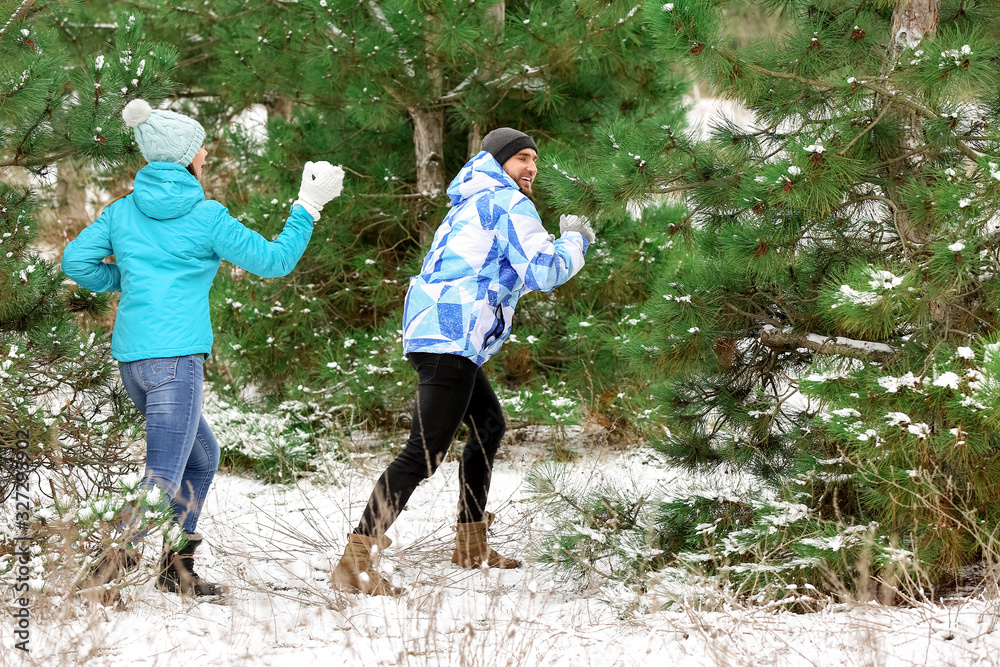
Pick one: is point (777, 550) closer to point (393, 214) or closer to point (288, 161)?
point (393, 214)

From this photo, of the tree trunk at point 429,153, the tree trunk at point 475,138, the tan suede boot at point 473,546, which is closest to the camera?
the tan suede boot at point 473,546

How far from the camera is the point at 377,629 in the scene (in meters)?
2.64

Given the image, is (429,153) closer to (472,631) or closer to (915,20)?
(915,20)

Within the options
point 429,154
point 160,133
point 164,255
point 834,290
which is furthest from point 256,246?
point 429,154

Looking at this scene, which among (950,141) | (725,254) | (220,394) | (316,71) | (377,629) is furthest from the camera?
(220,394)

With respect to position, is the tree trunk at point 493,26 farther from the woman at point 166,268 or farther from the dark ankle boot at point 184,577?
the dark ankle boot at point 184,577

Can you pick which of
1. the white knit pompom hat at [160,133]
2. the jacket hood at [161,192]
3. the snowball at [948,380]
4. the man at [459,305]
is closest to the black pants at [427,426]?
the man at [459,305]

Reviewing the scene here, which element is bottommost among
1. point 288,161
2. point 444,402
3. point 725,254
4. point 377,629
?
point 377,629

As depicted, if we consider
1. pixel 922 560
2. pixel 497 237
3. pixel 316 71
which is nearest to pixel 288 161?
pixel 316 71

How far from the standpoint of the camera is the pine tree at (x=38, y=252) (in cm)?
318

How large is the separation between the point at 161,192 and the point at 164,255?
0.67ft

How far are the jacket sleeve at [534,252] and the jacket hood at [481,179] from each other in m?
0.12

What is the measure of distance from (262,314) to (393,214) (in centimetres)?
108

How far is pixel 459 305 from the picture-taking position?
Answer: 9.93 ft
